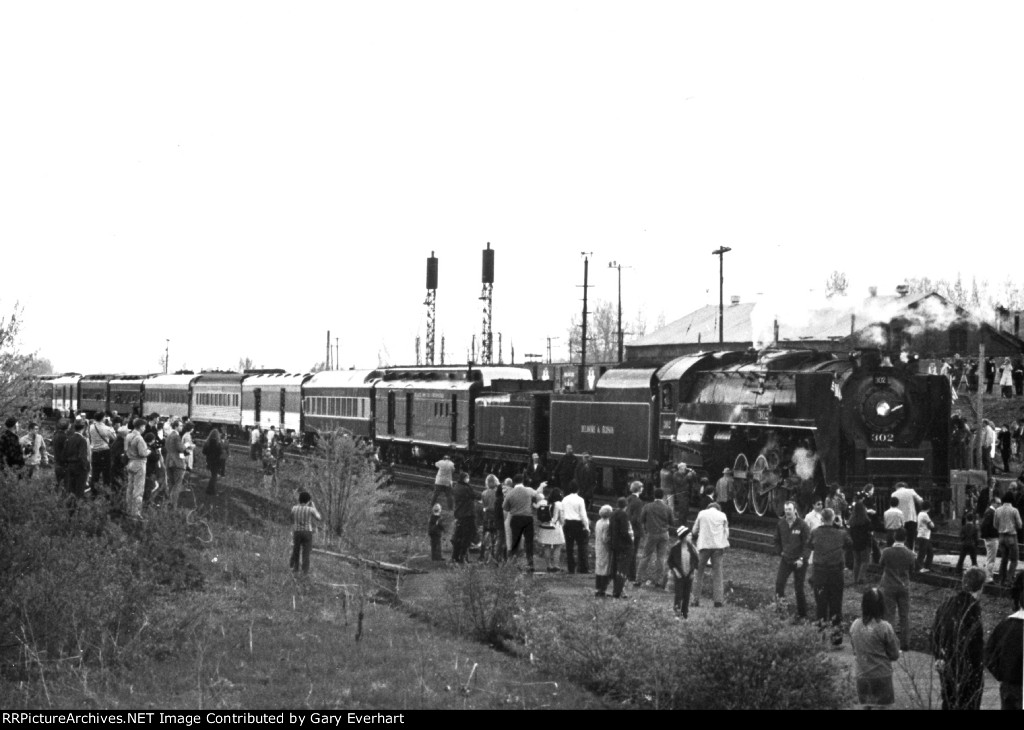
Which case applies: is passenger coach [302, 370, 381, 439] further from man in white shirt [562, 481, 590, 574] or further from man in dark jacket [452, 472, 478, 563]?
man in white shirt [562, 481, 590, 574]

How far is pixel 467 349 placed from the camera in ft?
316

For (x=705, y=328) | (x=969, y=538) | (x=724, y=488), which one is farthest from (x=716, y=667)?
(x=705, y=328)

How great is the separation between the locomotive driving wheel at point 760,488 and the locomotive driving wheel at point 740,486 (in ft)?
0.86

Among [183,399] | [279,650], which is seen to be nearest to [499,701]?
[279,650]

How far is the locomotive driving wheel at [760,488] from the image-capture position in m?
21.9

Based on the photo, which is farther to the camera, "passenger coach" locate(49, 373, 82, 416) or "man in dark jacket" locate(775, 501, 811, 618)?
"passenger coach" locate(49, 373, 82, 416)

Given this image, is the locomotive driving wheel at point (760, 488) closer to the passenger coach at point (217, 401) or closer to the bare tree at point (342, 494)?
the bare tree at point (342, 494)

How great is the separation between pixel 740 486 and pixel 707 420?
1.43 meters

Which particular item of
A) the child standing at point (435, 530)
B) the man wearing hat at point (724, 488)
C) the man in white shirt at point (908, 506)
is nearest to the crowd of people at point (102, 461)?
the child standing at point (435, 530)

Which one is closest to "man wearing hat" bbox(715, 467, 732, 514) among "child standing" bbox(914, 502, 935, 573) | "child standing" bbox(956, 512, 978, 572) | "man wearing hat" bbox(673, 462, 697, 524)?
"man wearing hat" bbox(673, 462, 697, 524)

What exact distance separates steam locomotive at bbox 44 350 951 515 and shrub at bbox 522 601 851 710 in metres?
9.63

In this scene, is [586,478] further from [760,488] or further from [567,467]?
[760,488]

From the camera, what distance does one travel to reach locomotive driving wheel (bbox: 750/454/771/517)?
2194 centimetres

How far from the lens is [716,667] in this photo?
9750 mm
